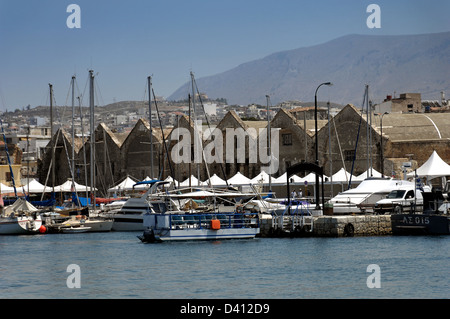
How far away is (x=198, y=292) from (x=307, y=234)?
17.6 metres

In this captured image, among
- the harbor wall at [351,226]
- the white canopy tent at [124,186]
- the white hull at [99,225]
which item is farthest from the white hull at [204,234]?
the white canopy tent at [124,186]

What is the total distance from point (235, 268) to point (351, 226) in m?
12.4

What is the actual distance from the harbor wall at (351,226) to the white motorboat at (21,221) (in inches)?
713

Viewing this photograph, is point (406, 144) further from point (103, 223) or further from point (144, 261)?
point (144, 261)

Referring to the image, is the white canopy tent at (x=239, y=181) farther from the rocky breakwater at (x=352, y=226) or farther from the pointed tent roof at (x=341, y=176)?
the rocky breakwater at (x=352, y=226)

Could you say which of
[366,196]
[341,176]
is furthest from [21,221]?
[341,176]

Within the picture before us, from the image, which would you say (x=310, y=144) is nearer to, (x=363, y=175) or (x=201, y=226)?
(x=363, y=175)

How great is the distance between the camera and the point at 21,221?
55.7 meters

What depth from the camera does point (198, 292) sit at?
28.5 m

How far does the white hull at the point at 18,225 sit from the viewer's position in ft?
183

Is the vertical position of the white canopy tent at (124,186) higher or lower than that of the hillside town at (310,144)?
lower

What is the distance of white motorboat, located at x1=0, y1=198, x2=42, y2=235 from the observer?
55.8 m

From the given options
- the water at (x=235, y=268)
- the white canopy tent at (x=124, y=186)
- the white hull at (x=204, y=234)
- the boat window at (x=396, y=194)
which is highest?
the white canopy tent at (x=124, y=186)

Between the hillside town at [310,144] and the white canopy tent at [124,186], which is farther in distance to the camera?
the white canopy tent at [124,186]
